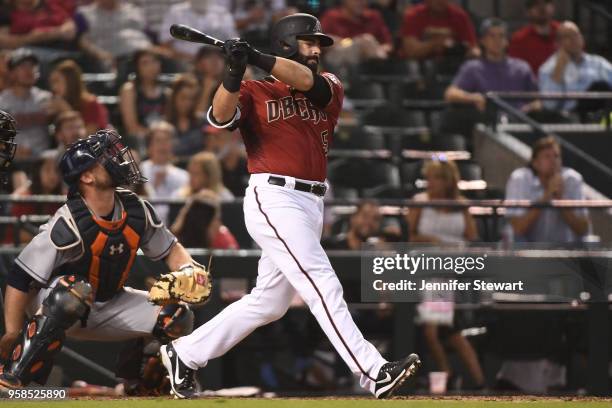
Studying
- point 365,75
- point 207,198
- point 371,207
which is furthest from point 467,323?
point 365,75

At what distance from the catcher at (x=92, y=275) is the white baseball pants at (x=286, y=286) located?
0.27m

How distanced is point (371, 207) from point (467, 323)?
91 centimetres

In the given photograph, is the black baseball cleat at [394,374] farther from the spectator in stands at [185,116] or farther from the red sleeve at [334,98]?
the spectator in stands at [185,116]

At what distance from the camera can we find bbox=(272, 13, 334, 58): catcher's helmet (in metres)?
5.73

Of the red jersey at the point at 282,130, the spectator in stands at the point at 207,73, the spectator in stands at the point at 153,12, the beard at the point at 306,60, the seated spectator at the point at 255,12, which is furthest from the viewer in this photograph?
the seated spectator at the point at 255,12

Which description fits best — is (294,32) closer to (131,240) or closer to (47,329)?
(131,240)

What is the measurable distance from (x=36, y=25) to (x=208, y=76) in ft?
6.09

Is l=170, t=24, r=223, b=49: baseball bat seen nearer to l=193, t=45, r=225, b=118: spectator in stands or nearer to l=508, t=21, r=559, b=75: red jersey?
l=193, t=45, r=225, b=118: spectator in stands

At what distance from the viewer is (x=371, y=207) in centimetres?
781

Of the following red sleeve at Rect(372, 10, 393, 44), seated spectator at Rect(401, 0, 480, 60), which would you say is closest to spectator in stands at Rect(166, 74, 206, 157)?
red sleeve at Rect(372, 10, 393, 44)

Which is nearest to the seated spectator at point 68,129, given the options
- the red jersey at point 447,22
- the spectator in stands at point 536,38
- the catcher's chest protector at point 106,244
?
the catcher's chest protector at point 106,244

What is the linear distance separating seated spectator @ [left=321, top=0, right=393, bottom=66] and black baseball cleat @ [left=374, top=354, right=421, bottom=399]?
6.02 meters

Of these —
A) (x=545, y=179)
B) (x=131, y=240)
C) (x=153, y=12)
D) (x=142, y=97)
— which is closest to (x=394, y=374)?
(x=131, y=240)

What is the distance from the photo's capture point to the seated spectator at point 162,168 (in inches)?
356
